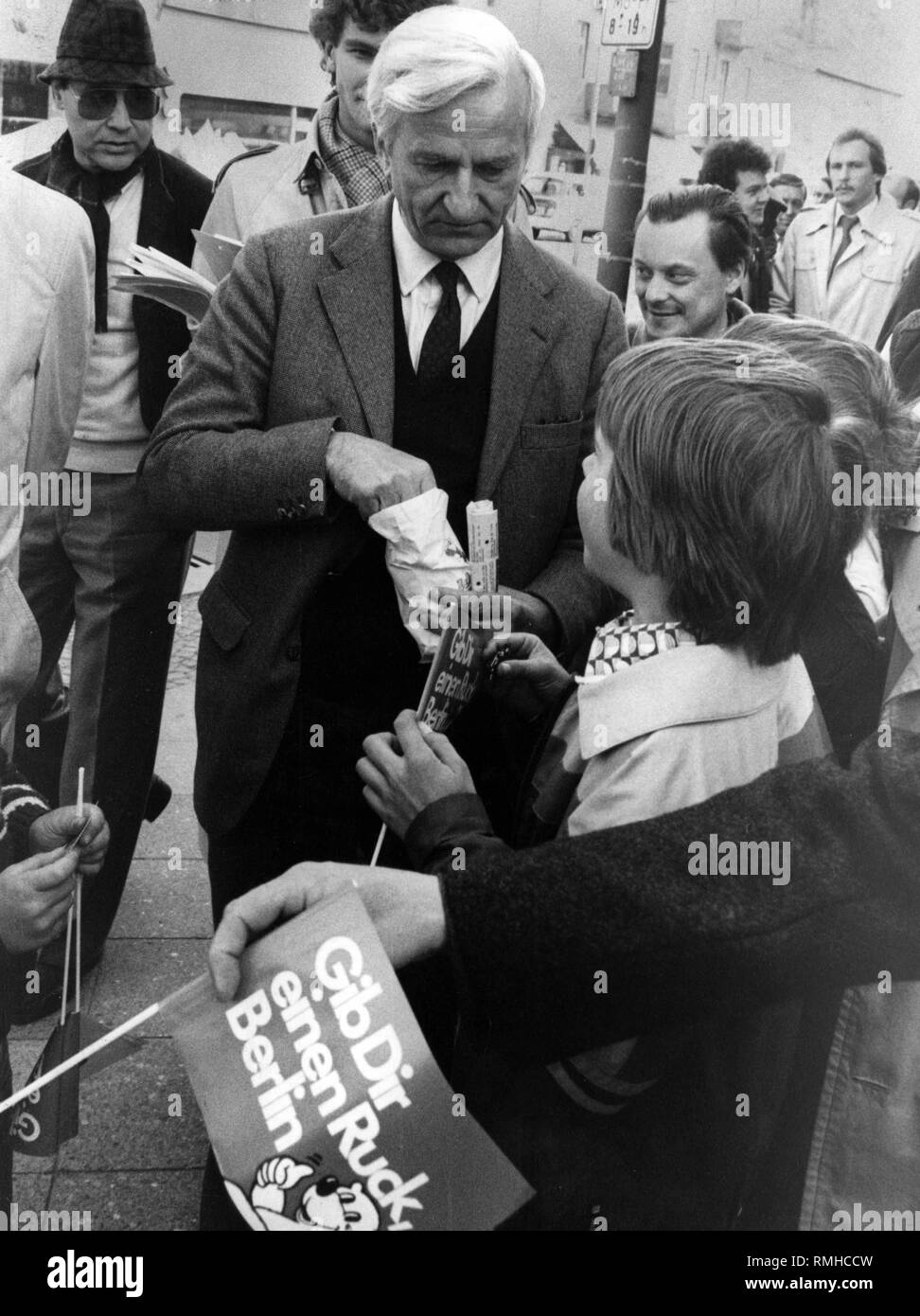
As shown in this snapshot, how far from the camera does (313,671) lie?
2232 mm

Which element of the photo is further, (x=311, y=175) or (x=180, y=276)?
(x=311, y=175)

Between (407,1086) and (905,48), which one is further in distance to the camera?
(905,48)

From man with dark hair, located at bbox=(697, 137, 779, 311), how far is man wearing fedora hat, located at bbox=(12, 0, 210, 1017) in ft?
2.83

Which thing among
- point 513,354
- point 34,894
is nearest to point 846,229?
point 513,354

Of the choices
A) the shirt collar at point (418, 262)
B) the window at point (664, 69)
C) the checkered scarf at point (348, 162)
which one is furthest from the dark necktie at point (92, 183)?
the window at point (664, 69)

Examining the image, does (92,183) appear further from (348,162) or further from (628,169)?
(628,169)

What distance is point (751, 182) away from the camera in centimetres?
250

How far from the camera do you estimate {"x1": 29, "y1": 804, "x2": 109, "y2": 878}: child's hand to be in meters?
1.83

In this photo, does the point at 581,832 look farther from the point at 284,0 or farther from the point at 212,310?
the point at 284,0

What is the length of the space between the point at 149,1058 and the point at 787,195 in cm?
185

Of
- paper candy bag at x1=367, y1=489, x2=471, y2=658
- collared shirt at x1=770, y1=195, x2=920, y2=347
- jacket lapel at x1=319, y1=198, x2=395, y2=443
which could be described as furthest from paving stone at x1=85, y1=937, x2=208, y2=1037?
collared shirt at x1=770, y1=195, x2=920, y2=347
